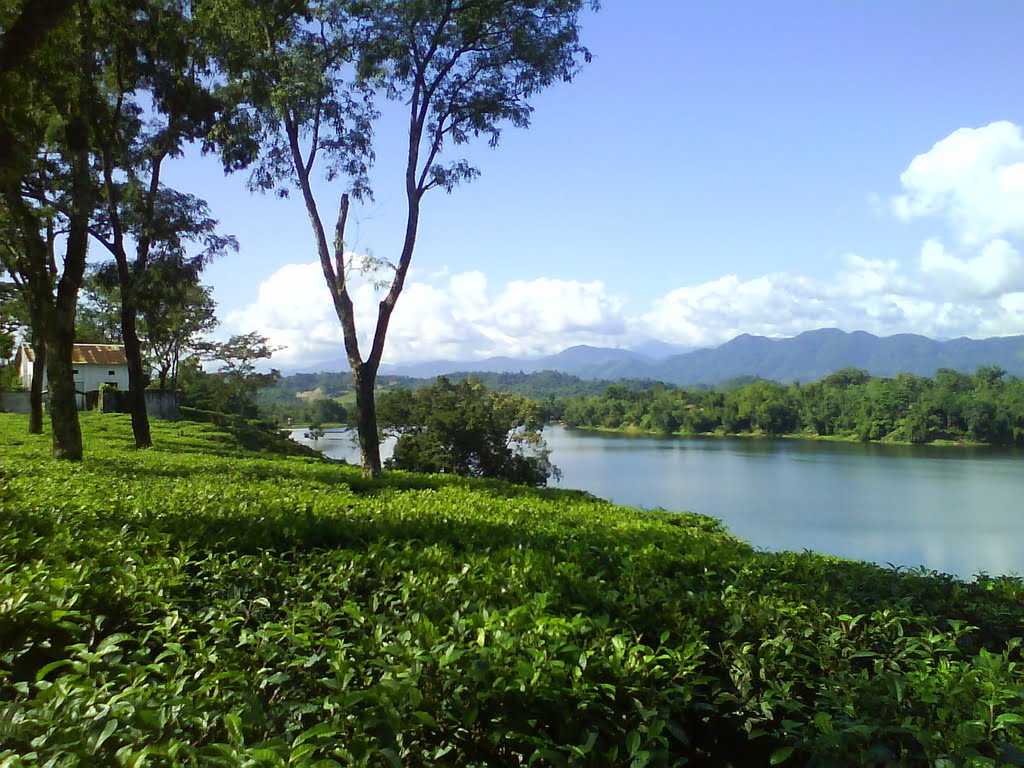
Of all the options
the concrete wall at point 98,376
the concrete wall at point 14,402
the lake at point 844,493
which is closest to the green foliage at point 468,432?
the lake at point 844,493

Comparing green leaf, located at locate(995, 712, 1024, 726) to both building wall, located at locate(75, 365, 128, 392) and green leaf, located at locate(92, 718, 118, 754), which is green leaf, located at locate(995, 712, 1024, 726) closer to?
green leaf, located at locate(92, 718, 118, 754)

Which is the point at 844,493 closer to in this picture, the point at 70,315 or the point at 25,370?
the point at 70,315

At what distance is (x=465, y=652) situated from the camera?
2.22 metres

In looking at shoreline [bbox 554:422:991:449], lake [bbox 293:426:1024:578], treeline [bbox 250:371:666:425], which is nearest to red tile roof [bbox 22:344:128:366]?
treeline [bbox 250:371:666:425]

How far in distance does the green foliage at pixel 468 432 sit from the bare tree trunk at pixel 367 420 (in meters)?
20.2

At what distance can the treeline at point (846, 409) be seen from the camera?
220ft

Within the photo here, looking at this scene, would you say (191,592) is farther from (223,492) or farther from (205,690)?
(223,492)

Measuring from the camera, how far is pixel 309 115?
37.7ft

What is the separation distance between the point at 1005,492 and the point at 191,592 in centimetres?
4127

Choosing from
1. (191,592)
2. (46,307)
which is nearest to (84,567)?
(191,592)

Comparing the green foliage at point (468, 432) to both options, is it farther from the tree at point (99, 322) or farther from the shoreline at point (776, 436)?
the shoreline at point (776, 436)

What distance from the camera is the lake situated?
76.1ft

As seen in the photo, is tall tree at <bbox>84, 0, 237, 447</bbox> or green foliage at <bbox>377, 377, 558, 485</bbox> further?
green foliage at <bbox>377, 377, 558, 485</bbox>

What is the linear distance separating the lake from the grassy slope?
13.4 ft
